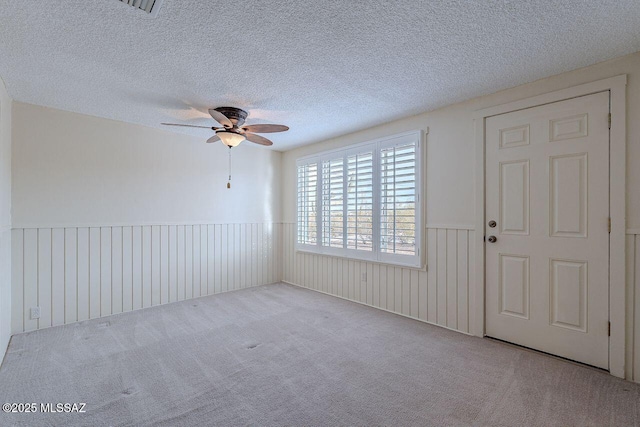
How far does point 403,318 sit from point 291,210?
2.63 m

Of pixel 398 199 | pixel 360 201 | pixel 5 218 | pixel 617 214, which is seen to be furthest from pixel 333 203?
pixel 5 218

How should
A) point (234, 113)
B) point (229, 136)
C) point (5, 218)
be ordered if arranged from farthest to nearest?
point (234, 113), point (229, 136), point (5, 218)

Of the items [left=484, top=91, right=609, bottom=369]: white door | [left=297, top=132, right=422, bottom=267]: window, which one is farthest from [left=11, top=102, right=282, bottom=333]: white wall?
[left=484, top=91, right=609, bottom=369]: white door

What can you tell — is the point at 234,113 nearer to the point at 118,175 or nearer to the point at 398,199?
the point at 118,175

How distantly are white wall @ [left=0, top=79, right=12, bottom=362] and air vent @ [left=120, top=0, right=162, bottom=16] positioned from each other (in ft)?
6.44

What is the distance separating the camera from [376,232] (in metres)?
3.81

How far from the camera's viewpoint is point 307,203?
4844mm

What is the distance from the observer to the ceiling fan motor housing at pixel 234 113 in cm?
313

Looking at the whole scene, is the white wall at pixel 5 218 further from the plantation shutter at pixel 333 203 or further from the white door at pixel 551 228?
the white door at pixel 551 228

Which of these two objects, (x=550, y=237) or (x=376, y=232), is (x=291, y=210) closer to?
(x=376, y=232)

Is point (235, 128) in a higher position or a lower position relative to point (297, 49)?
lower

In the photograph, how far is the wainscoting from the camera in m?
3.13

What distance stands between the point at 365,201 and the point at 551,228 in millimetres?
1979

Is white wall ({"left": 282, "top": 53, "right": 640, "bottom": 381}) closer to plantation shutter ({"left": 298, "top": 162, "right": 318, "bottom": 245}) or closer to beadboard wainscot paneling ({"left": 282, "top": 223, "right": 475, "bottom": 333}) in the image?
beadboard wainscot paneling ({"left": 282, "top": 223, "right": 475, "bottom": 333})
